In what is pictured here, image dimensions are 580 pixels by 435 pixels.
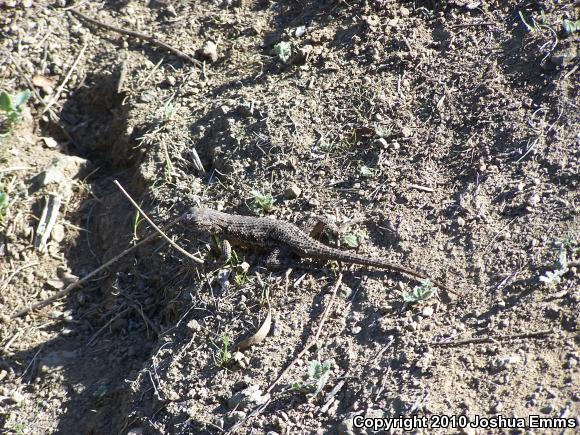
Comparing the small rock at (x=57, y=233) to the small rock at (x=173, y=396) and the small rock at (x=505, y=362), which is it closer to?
the small rock at (x=173, y=396)

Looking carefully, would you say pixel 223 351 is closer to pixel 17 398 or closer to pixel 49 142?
pixel 17 398

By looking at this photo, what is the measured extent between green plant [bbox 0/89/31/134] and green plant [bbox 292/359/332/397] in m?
4.04

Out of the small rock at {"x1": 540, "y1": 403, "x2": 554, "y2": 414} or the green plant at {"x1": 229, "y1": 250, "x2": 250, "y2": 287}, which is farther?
the green plant at {"x1": 229, "y1": 250, "x2": 250, "y2": 287}

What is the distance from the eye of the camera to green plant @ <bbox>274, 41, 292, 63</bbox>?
616cm

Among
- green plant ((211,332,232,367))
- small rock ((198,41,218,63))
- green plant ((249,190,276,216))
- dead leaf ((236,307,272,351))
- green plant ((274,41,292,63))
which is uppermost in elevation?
small rock ((198,41,218,63))

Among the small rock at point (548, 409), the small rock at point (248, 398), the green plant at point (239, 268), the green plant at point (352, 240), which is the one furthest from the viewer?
the green plant at point (239, 268)

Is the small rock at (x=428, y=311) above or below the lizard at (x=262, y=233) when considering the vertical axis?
below

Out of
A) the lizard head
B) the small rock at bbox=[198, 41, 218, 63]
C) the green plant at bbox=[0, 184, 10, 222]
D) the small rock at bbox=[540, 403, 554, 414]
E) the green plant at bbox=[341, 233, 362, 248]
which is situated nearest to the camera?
the small rock at bbox=[540, 403, 554, 414]

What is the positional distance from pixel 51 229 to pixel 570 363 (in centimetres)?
455

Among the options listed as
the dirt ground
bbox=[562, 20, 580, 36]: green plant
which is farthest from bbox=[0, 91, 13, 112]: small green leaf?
bbox=[562, 20, 580, 36]: green plant

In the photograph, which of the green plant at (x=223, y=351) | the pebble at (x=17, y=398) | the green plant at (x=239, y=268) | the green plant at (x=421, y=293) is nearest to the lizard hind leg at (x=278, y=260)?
the green plant at (x=239, y=268)

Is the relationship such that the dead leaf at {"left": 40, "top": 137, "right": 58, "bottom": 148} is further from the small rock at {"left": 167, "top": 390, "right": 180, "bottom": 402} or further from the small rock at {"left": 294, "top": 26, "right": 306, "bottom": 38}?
the small rock at {"left": 167, "top": 390, "right": 180, "bottom": 402}

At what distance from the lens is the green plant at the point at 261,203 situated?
5.55 meters

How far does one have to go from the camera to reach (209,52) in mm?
6559
